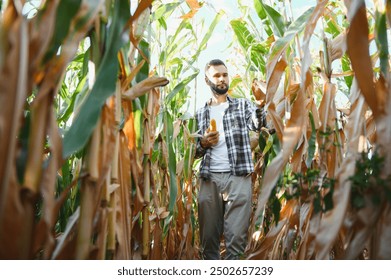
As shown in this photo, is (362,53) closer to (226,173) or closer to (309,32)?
(309,32)

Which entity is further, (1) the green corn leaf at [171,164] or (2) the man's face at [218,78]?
(2) the man's face at [218,78]

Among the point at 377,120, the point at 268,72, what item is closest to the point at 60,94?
the point at 268,72

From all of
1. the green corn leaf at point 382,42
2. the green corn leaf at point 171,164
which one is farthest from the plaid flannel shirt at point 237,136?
the green corn leaf at point 382,42

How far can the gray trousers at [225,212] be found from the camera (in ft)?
5.91

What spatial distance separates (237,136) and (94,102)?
1.37 metres

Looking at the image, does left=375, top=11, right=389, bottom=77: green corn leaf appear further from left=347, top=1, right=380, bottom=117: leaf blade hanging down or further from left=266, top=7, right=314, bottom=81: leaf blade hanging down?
left=266, top=7, right=314, bottom=81: leaf blade hanging down

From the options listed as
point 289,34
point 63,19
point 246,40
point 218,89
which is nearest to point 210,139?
point 218,89

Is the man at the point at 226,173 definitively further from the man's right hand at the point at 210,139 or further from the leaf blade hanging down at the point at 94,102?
the leaf blade hanging down at the point at 94,102

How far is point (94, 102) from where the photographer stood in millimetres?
599

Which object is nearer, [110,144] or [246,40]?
[110,144]

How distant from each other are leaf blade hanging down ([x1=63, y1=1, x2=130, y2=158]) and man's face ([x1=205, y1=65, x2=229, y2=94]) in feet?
4.57

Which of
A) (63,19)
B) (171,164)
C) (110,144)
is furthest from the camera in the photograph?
(171,164)

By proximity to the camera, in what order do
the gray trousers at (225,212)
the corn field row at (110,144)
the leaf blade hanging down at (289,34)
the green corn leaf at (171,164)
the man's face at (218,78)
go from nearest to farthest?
the corn field row at (110,144), the leaf blade hanging down at (289,34), the green corn leaf at (171,164), the gray trousers at (225,212), the man's face at (218,78)
